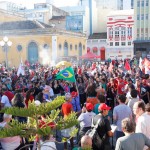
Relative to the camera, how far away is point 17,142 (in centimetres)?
538

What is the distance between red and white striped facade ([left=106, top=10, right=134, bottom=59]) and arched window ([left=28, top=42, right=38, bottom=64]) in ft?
58.4

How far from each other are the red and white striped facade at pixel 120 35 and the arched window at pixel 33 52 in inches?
701

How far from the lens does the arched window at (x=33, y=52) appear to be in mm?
40213

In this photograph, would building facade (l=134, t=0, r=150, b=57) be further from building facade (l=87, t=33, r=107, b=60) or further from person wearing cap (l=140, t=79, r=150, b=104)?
person wearing cap (l=140, t=79, r=150, b=104)

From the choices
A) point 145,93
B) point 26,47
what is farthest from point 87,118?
point 26,47

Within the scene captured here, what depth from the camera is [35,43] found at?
40.1 metres

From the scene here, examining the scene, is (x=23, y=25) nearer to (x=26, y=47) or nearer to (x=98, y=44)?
(x=26, y=47)

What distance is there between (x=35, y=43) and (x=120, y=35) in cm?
1893

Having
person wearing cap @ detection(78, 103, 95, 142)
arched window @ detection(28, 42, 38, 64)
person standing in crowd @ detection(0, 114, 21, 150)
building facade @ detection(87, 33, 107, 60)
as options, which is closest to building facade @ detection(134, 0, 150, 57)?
building facade @ detection(87, 33, 107, 60)

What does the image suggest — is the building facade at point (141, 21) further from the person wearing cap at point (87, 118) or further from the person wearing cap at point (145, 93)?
the person wearing cap at point (87, 118)

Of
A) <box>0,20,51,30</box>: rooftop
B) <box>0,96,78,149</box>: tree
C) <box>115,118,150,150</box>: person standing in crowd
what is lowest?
<box>115,118,150,150</box>: person standing in crowd

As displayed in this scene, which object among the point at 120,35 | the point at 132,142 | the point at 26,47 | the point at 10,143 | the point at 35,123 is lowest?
the point at 10,143

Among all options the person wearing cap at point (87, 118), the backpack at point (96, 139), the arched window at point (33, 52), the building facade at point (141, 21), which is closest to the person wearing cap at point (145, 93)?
the person wearing cap at point (87, 118)

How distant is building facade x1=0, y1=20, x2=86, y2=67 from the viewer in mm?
39250
